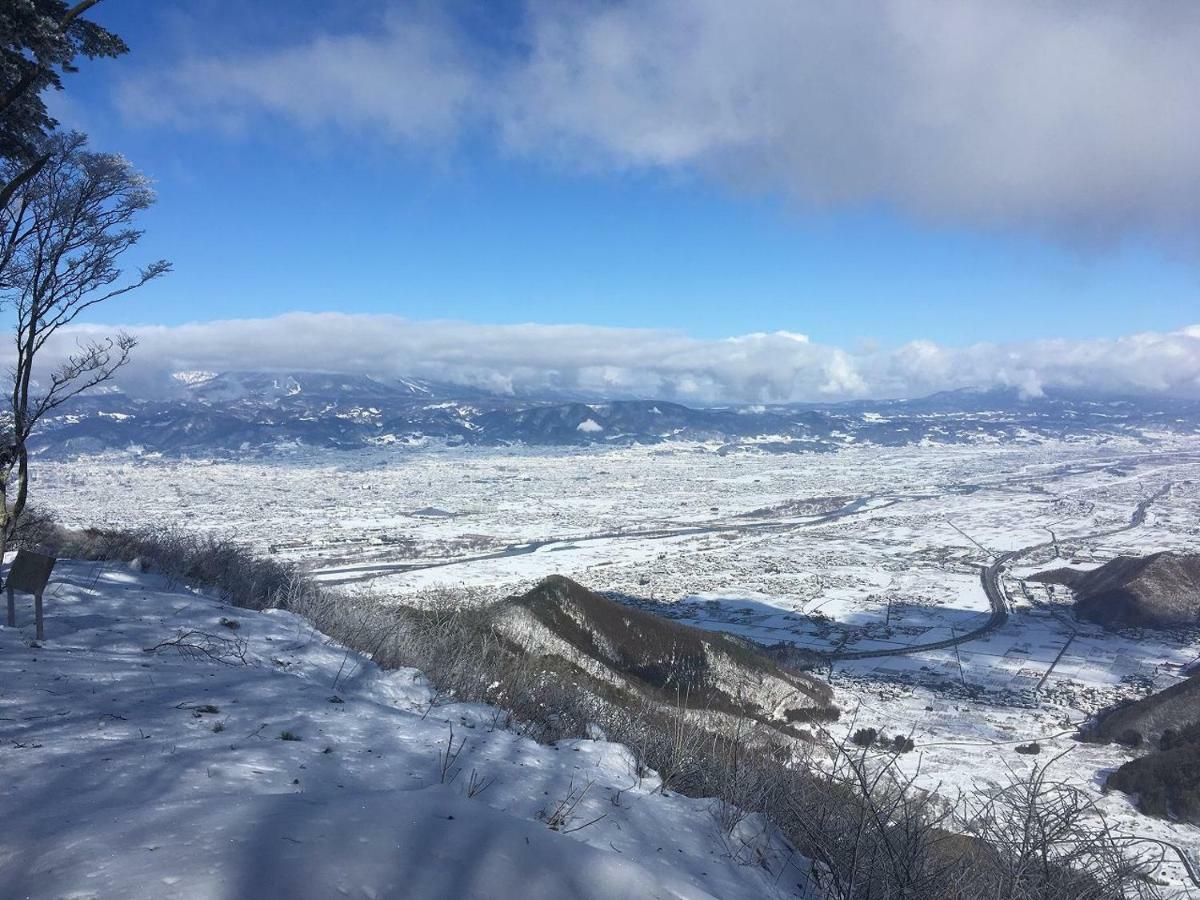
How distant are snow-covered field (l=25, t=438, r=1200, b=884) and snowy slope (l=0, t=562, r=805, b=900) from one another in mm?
3267

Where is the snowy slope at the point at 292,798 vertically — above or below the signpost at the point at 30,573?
below

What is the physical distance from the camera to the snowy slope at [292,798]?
2012 millimetres

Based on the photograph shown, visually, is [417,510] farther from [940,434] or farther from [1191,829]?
[940,434]

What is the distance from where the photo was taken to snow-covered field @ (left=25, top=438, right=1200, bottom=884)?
24.0 m

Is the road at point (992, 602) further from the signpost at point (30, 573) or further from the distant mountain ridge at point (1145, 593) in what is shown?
the signpost at point (30, 573)

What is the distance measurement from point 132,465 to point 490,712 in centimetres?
11176

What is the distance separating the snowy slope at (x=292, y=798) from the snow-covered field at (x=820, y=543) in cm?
327

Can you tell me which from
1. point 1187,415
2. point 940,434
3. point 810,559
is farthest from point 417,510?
point 1187,415

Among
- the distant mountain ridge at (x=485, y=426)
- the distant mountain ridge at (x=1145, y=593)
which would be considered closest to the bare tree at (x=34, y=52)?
the distant mountain ridge at (x=1145, y=593)

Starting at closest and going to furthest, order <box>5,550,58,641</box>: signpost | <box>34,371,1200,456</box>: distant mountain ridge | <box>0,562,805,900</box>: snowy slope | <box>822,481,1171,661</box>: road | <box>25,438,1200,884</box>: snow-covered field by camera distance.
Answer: <box>0,562,805,900</box>: snowy slope → <box>5,550,58,641</box>: signpost → <box>25,438,1200,884</box>: snow-covered field → <box>822,481,1171,661</box>: road → <box>34,371,1200,456</box>: distant mountain ridge

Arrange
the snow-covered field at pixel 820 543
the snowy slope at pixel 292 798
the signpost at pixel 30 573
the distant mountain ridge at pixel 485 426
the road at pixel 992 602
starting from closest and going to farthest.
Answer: the snowy slope at pixel 292 798 → the signpost at pixel 30 573 → the snow-covered field at pixel 820 543 → the road at pixel 992 602 → the distant mountain ridge at pixel 485 426

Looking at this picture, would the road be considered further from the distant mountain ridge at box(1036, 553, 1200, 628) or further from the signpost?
the signpost

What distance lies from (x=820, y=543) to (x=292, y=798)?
62.0m

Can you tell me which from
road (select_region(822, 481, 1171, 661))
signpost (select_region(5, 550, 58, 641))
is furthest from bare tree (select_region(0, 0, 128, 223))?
road (select_region(822, 481, 1171, 661))
